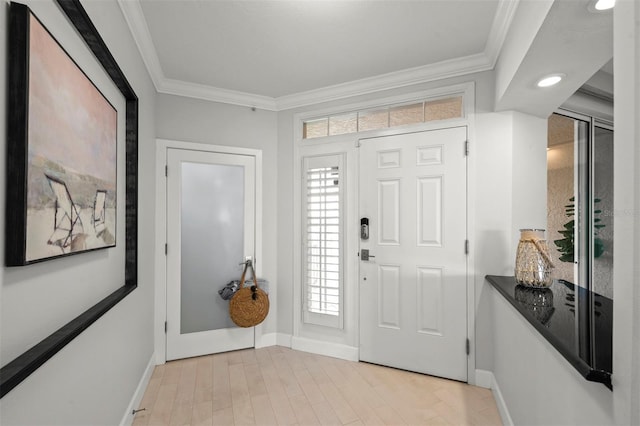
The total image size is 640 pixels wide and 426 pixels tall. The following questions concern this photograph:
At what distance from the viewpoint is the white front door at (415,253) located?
2.60 m

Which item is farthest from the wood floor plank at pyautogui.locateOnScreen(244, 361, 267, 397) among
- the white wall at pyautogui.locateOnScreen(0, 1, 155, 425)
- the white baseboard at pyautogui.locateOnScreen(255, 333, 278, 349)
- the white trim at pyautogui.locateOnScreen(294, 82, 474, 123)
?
the white trim at pyautogui.locateOnScreen(294, 82, 474, 123)

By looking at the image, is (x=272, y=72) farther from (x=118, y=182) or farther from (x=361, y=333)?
(x=361, y=333)

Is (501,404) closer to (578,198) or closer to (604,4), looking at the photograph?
(578,198)

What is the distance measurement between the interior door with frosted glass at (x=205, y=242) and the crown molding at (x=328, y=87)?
57 cm

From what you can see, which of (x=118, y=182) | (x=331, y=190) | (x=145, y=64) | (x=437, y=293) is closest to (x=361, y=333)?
(x=437, y=293)

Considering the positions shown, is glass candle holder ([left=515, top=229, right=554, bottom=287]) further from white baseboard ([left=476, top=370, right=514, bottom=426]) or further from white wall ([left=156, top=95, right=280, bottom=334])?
white wall ([left=156, top=95, right=280, bottom=334])

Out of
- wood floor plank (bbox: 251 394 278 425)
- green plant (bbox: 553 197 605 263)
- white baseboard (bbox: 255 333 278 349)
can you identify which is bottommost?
wood floor plank (bbox: 251 394 278 425)

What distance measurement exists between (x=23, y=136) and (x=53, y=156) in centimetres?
20

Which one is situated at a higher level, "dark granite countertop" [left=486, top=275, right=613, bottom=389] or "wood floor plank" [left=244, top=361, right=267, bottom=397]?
"dark granite countertop" [left=486, top=275, right=613, bottom=389]

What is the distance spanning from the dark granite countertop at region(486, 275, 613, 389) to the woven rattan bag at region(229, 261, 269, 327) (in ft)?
6.37

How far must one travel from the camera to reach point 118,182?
6.25ft

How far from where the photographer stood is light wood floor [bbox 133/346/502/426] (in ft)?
6.92

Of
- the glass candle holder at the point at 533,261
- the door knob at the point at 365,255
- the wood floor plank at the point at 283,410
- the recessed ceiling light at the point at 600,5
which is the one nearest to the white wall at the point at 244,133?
the door knob at the point at 365,255

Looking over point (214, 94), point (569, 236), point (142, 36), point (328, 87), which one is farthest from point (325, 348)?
point (142, 36)
